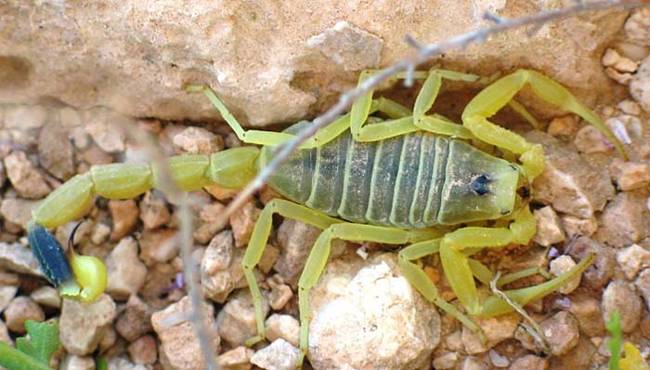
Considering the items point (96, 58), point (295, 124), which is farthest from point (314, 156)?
point (96, 58)

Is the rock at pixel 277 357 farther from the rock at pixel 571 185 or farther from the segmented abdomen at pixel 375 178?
the rock at pixel 571 185

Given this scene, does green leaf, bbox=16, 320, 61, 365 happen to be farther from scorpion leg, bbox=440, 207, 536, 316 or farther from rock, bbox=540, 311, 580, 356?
rock, bbox=540, 311, 580, 356

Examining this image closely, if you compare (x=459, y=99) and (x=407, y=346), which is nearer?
(x=407, y=346)

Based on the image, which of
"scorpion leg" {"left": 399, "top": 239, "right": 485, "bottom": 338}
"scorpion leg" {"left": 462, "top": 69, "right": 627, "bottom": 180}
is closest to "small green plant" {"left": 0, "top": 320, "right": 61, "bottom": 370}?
"scorpion leg" {"left": 399, "top": 239, "right": 485, "bottom": 338}

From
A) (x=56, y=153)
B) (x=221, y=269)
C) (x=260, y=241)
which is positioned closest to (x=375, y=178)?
(x=260, y=241)

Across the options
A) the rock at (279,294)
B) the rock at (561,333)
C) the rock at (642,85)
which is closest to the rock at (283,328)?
the rock at (279,294)

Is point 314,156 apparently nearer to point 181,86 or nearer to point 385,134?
point 385,134
